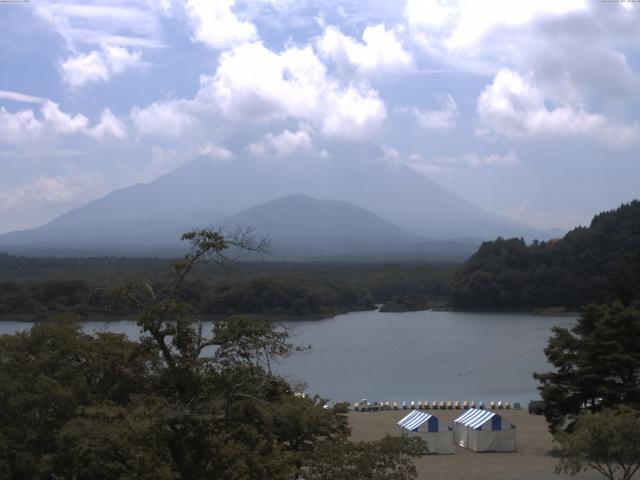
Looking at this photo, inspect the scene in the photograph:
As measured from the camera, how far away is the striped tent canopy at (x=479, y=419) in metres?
14.1

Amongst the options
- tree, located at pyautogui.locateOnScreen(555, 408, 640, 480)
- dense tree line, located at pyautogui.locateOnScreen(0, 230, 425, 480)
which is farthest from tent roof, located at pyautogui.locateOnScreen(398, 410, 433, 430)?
dense tree line, located at pyautogui.locateOnScreen(0, 230, 425, 480)

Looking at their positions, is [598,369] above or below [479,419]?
above

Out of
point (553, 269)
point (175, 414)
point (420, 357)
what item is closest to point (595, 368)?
point (175, 414)

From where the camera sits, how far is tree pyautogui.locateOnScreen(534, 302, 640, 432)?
13.1 metres

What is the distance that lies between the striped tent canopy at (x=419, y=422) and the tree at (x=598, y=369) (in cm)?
175

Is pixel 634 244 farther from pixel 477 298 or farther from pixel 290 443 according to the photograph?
pixel 290 443

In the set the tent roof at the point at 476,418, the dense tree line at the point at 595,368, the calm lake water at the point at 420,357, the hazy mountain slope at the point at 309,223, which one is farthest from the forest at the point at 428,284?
the hazy mountain slope at the point at 309,223

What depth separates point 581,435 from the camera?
9.88 meters

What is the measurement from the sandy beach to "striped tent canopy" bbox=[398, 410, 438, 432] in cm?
46

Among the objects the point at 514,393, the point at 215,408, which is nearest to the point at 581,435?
the point at 215,408

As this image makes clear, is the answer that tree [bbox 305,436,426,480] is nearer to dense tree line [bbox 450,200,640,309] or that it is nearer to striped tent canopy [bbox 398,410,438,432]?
striped tent canopy [bbox 398,410,438,432]

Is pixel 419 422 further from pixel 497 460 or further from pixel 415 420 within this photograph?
pixel 497 460

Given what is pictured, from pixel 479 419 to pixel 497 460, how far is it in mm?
1081

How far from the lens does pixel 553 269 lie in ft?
152
